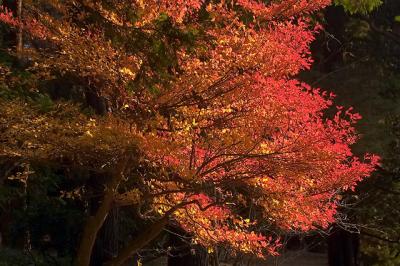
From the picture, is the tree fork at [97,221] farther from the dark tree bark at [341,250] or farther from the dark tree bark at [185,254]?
the dark tree bark at [341,250]


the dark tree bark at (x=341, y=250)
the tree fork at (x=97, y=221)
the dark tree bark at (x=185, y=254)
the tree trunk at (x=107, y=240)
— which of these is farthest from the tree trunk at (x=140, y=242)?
the dark tree bark at (x=341, y=250)

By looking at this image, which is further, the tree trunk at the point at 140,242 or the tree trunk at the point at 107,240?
the tree trunk at the point at 107,240

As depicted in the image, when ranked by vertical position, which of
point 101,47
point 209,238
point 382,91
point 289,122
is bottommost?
point 209,238

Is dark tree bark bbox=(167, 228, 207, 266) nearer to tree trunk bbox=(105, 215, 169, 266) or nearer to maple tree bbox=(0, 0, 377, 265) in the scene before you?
tree trunk bbox=(105, 215, 169, 266)

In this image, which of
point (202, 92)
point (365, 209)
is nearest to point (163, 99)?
point (202, 92)

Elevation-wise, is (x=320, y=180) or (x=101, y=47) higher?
(x=101, y=47)

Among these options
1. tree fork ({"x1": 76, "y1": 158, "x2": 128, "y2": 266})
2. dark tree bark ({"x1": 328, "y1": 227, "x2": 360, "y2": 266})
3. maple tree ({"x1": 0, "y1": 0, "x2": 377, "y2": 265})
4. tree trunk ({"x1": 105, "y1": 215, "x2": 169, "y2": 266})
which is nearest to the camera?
maple tree ({"x1": 0, "y1": 0, "x2": 377, "y2": 265})

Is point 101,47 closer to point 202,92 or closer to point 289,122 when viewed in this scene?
point 202,92

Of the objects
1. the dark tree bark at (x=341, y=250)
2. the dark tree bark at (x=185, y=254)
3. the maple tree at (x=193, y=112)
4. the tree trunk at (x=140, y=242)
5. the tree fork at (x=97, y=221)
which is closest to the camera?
the maple tree at (x=193, y=112)

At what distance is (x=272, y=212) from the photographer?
6.92 metres

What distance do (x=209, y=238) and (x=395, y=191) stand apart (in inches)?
248

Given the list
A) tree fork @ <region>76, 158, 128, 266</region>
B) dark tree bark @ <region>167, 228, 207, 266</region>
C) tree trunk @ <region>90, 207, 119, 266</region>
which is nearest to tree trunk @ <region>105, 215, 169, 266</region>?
tree fork @ <region>76, 158, 128, 266</region>

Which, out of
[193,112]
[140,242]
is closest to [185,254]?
[140,242]

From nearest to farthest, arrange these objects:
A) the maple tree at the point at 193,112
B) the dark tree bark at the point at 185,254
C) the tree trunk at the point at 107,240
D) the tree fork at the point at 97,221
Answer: the maple tree at the point at 193,112 < the tree fork at the point at 97,221 < the dark tree bark at the point at 185,254 < the tree trunk at the point at 107,240
